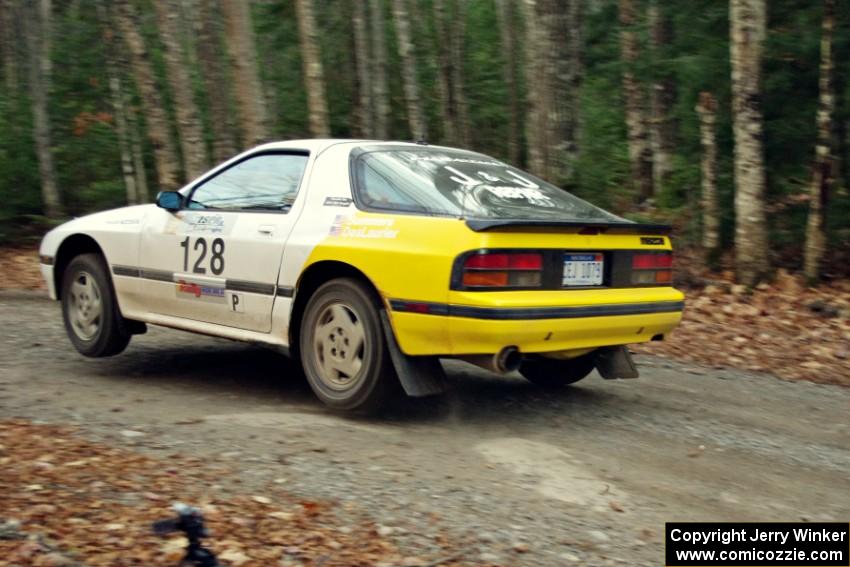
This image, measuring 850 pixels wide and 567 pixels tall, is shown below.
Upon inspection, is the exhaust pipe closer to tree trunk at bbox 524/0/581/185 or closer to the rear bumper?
the rear bumper

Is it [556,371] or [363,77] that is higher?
[363,77]

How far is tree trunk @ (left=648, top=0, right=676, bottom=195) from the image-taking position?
15.1 metres

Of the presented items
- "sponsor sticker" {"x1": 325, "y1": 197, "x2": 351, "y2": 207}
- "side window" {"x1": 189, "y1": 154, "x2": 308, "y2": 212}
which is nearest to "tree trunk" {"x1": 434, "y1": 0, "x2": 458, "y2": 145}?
"side window" {"x1": 189, "y1": 154, "x2": 308, "y2": 212}

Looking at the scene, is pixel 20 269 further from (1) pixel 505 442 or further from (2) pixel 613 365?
(1) pixel 505 442

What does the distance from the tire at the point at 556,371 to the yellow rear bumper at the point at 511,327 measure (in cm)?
81

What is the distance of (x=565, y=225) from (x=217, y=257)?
8.06ft

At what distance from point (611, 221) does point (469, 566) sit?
2.97 m

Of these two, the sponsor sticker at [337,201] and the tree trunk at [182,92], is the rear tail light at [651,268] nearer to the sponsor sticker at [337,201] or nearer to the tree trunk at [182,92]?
the sponsor sticker at [337,201]

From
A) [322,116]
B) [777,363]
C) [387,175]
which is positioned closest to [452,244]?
[387,175]

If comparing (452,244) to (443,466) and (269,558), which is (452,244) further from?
(269,558)

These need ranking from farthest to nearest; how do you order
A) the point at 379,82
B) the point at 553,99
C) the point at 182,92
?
1. the point at 379,82
2. the point at 182,92
3. the point at 553,99

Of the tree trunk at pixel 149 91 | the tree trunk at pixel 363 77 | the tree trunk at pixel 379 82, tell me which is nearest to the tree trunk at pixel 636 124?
the tree trunk at pixel 379 82

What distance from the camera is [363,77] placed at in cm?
1892

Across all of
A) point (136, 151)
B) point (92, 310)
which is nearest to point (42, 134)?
point (136, 151)
